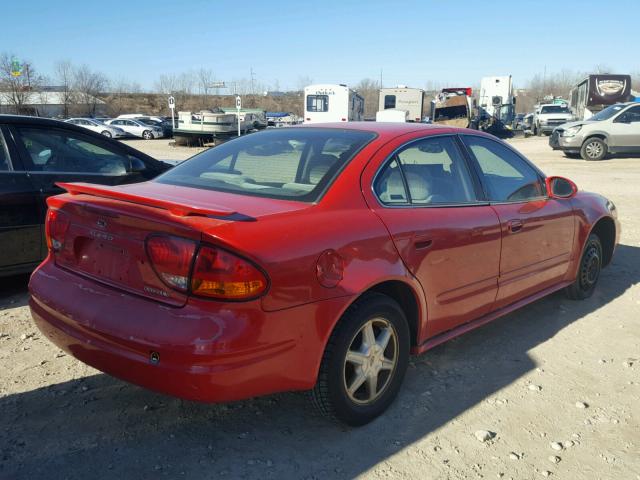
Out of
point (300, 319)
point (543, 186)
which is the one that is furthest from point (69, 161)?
point (543, 186)

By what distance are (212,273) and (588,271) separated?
3.89 m

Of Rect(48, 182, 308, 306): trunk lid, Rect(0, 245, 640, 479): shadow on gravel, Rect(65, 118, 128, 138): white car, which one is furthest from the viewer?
Rect(65, 118, 128, 138): white car

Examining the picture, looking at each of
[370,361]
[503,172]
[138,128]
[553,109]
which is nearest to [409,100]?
[553,109]

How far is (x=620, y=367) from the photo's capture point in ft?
12.4

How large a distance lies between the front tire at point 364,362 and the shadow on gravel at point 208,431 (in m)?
0.13

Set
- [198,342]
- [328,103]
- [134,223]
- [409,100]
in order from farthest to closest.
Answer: [409,100] → [328,103] → [134,223] → [198,342]

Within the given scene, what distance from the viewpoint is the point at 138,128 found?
38750mm

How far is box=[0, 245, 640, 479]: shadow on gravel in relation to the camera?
2582 mm

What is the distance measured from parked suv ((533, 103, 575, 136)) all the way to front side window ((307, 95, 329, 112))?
1493 cm

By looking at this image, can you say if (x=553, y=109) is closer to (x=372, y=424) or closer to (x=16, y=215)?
(x=16, y=215)

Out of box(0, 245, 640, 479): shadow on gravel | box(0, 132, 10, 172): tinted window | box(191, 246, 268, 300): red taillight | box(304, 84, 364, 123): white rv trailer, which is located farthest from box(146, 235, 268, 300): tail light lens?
box(304, 84, 364, 123): white rv trailer

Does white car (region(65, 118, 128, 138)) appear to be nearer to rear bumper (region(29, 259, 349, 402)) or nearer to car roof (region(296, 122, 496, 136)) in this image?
car roof (region(296, 122, 496, 136))

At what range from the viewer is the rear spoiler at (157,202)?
2400 millimetres

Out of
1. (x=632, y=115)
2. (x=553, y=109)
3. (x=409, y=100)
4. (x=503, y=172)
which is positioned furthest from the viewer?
(x=553, y=109)
